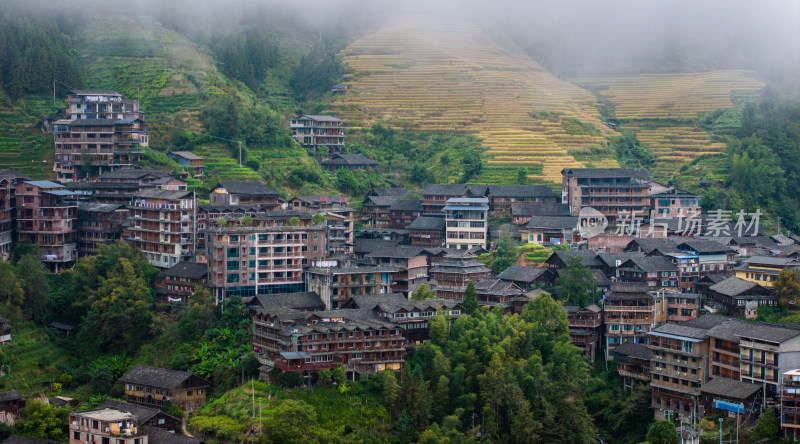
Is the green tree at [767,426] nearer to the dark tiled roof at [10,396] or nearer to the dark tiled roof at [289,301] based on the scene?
the dark tiled roof at [289,301]

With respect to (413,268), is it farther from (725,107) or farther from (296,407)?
(725,107)

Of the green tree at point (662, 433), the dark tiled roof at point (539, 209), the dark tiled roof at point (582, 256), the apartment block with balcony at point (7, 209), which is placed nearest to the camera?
the green tree at point (662, 433)

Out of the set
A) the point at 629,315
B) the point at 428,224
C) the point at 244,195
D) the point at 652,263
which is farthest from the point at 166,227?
the point at 652,263

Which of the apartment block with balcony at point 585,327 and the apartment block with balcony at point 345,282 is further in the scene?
the apartment block with balcony at point 345,282

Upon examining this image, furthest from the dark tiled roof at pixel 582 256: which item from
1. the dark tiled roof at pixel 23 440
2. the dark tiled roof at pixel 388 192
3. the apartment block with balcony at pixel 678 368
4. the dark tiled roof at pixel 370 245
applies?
the dark tiled roof at pixel 23 440

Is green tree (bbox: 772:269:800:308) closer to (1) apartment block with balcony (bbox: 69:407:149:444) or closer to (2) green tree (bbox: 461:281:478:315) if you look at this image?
(2) green tree (bbox: 461:281:478:315)

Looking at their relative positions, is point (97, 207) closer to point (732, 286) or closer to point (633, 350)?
point (633, 350)

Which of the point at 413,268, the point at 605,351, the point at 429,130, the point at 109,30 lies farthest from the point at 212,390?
the point at 109,30
